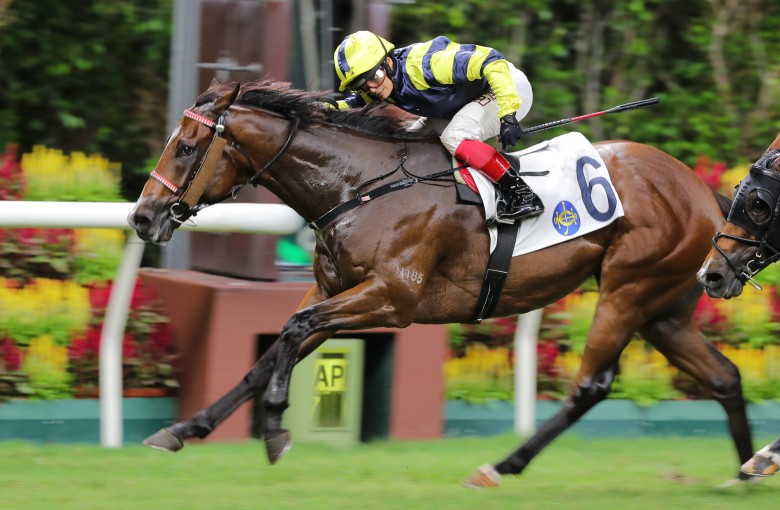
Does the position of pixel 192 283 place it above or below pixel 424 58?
below

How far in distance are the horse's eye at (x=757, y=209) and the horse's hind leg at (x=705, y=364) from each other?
1192 millimetres

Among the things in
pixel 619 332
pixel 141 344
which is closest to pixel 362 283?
pixel 619 332

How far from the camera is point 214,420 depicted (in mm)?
5559

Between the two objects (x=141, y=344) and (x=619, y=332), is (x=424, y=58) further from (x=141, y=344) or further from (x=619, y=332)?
(x=141, y=344)

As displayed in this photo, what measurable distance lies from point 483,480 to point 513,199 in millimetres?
1255

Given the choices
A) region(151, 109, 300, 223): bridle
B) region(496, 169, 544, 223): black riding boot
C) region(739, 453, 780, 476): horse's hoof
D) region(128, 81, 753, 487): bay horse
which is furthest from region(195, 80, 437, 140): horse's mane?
region(739, 453, 780, 476): horse's hoof

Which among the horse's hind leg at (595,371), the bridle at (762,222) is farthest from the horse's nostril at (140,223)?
the bridle at (762,222)

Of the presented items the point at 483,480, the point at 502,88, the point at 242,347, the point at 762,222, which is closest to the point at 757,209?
the point at 762,222

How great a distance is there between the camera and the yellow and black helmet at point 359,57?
18.7 ft

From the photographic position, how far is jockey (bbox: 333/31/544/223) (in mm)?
5707

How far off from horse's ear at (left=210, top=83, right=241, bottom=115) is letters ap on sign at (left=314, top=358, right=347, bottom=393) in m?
1.71

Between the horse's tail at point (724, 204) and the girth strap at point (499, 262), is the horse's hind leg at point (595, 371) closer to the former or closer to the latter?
the girth strap at point (499, 262)

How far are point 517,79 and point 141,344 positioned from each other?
2396 millimetres

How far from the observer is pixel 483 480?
577cm
